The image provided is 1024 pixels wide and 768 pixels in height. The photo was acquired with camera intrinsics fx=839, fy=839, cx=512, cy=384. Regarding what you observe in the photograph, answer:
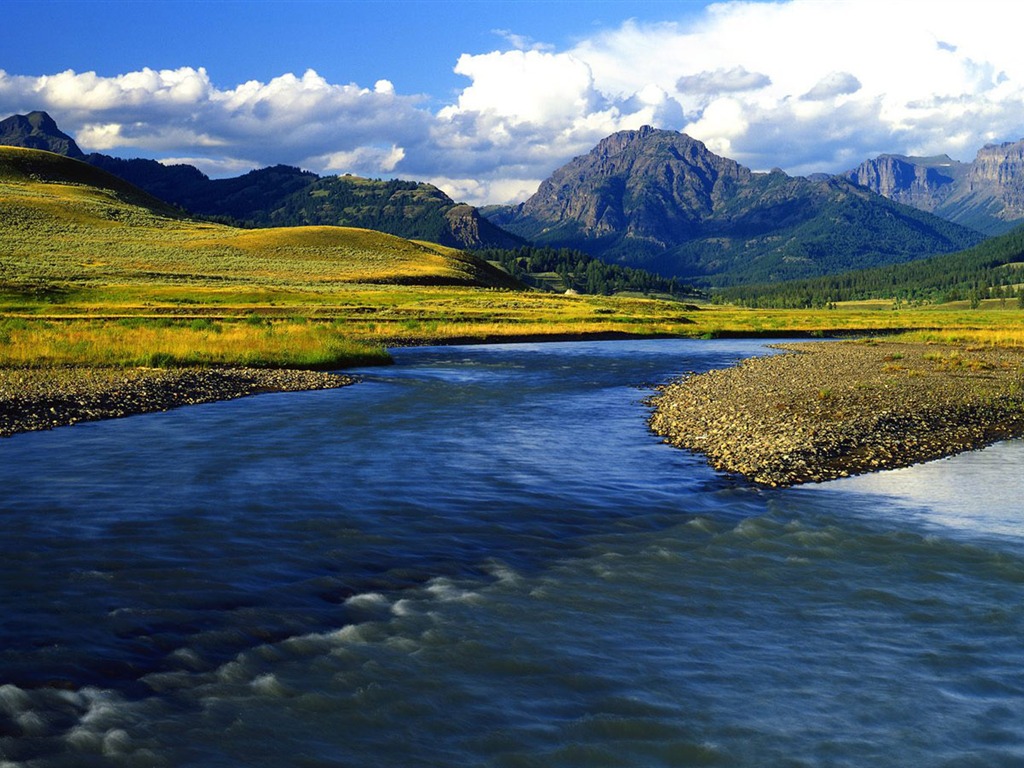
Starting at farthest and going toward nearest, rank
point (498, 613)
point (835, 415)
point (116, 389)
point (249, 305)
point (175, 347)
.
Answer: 1. point (249, 305)
2. point (175, 347)
3. point (116, 389)
4. point (835, 415)
5. point (498, 613)

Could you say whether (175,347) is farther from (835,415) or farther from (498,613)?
(498,613)

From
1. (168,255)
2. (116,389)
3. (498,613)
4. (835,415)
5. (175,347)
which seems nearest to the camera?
(498,613)

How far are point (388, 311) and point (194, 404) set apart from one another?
2420 inches

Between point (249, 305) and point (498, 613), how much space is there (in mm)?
87738

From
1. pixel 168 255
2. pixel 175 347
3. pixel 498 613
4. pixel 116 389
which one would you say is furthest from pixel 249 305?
pixel 498 613

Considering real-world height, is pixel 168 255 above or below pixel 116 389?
above

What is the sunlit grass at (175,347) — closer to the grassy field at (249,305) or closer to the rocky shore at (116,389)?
the grassy field at (249,305)

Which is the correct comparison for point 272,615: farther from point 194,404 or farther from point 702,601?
point 194,404

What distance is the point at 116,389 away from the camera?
36.4m


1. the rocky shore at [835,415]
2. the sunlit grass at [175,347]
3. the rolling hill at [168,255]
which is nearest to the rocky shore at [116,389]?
the sunlit grass at [175,347]

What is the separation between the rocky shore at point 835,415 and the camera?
25641mm

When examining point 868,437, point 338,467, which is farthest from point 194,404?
point 868,437

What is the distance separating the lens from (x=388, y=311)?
97875 millimetres

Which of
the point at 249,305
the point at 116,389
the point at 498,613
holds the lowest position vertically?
the point at 498,613
